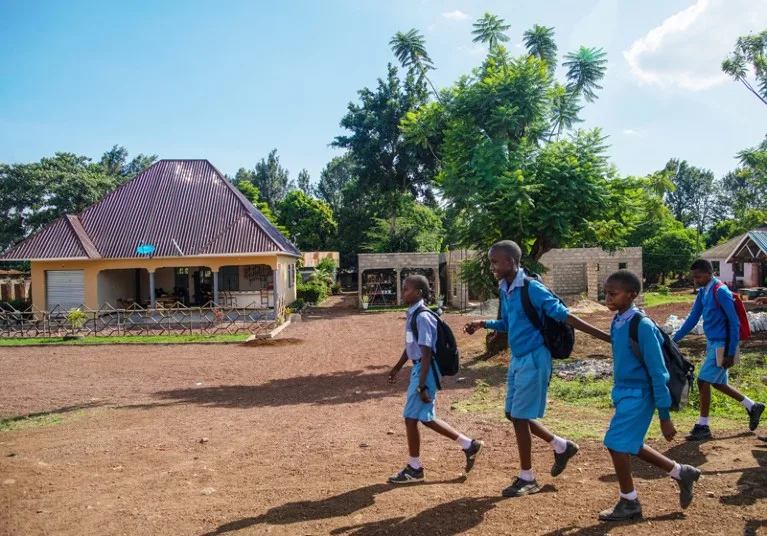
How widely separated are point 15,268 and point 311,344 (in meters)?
27.9

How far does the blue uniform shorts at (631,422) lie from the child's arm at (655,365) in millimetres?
94

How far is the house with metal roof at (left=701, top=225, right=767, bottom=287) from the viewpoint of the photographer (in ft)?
107

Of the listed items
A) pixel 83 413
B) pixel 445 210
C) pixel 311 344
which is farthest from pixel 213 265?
pixel 83 413

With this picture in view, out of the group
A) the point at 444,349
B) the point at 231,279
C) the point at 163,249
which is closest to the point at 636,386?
the point at 444,349

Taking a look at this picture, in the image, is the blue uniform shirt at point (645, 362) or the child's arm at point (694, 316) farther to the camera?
the child's arm at point (694, 316)

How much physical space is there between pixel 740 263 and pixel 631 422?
43.4m

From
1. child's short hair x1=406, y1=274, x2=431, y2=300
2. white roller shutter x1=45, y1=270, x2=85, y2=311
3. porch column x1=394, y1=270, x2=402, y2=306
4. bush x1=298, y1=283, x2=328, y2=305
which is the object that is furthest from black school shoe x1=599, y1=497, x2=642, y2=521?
bush x1=298, y1=283, x2=328, y2=305

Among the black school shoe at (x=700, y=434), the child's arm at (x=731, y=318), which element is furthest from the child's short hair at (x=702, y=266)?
the black school shoe at (x=700, y=434)

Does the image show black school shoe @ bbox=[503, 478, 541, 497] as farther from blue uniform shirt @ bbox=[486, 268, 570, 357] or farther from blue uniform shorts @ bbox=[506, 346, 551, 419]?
blue uniform shirt @ bbox=[486, 268, 570, 357]

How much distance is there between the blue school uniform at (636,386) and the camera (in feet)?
12.2

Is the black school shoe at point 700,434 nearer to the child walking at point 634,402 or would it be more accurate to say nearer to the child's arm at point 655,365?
the child walking at point 634,402

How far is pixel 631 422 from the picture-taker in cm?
382

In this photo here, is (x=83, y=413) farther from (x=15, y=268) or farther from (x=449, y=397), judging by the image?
(x=15, y=268)

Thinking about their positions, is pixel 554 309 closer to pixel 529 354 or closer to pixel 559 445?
pixel 529 354
